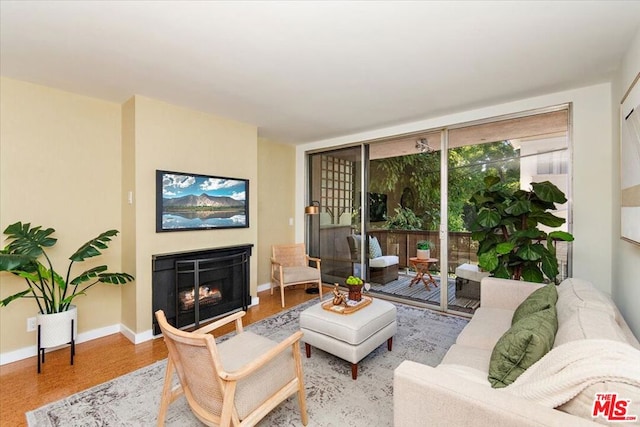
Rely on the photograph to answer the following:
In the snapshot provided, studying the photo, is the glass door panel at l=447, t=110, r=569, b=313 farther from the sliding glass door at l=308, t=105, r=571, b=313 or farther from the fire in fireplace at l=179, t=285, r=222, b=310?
the fire in fireplace at l=179, t=285, r=222, b=310

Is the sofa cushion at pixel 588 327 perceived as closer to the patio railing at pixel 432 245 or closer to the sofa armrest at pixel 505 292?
the sofa armrest at pixel 505 292

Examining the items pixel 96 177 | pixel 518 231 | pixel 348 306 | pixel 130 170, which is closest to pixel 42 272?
pixel 96 177

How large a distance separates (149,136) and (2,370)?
2.49 metres

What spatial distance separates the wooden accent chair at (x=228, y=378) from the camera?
4.59ft

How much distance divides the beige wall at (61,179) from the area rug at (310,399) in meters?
1.22

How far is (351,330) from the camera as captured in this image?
2.35 m

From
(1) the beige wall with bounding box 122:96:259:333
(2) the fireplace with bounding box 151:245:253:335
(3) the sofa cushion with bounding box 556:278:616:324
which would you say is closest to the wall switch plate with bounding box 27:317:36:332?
(1) the beige wall with bounding box 122:96:259:333

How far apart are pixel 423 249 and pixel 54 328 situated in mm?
4204

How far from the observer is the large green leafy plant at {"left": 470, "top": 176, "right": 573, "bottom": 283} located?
2.88 metres

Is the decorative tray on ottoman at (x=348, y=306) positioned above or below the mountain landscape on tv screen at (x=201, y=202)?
below

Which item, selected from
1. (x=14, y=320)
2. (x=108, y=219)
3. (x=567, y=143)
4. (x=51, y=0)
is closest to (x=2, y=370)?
(x=14, y=320)

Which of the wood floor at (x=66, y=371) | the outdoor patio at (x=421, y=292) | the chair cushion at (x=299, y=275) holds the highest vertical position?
the chair cushion at (x=299, y=275)

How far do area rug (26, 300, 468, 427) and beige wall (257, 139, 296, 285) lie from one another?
96.3 inches

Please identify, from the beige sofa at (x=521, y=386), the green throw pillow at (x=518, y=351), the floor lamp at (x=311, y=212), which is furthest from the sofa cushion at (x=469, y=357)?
the floor lamp at (x=311, y=212)
